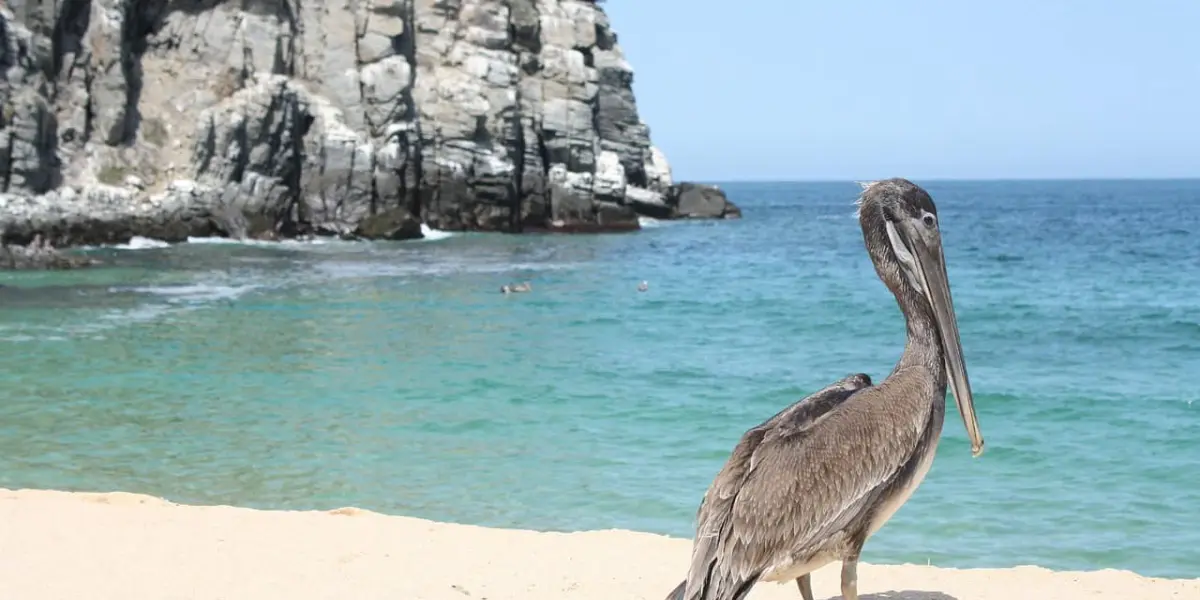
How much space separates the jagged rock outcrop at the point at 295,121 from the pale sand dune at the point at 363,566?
29456 mm

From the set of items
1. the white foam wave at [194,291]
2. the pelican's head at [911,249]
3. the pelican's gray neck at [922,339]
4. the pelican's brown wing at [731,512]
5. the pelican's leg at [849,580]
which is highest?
the pelican's head at [911,249]

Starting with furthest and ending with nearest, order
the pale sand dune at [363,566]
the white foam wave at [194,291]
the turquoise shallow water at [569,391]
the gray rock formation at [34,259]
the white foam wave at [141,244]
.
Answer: the white foam wave at [141,244], the gray rock formation at [34,259], the white foam wave at [194,291], the turquoise shallow water at [569,391], the pale sand dune at [363,566]

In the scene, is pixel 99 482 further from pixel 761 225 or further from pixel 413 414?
pixel 761 225

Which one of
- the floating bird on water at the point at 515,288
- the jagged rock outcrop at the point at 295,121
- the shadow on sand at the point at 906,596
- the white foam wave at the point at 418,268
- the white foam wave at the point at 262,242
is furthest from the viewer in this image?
the white foam wave at the point at 262,242

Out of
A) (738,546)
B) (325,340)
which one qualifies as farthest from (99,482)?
(325,340)

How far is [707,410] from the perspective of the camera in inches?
523

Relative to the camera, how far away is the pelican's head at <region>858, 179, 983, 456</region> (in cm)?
491

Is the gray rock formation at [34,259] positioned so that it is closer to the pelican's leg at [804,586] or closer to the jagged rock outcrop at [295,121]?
the jagged rock outcrop at [295,121]

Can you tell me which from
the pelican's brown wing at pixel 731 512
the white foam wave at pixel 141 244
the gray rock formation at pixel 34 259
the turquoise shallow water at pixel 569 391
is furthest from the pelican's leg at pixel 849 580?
the white foam wave at pixel 141 244

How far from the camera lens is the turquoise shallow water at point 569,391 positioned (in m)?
9.48

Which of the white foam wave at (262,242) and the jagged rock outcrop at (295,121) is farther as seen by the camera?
the white foam wave at (262,242)

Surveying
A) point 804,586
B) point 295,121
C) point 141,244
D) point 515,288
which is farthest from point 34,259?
point 804,586

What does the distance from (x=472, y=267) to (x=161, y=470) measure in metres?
22.2

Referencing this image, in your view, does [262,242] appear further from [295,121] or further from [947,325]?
[947,325]
